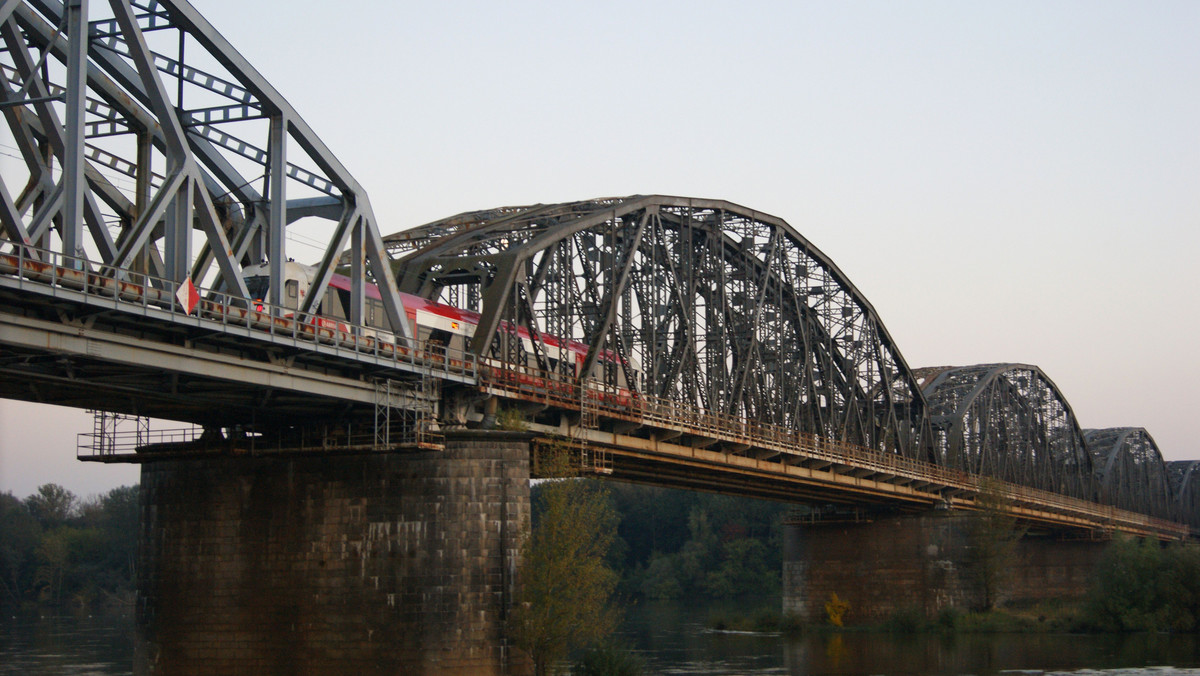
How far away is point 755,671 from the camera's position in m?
61.6

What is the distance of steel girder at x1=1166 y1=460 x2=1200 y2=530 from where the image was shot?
629 ft

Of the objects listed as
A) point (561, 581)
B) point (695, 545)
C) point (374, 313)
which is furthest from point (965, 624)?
point (695, 545)

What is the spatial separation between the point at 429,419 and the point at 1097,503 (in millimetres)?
114986

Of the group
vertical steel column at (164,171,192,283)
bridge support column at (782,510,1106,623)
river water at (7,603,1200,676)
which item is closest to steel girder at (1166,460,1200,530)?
bridge support column at (782,510,1106,623)

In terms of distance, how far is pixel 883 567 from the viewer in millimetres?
89562

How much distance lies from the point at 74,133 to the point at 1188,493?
7622 inches

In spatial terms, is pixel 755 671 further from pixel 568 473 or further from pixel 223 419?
pixel 223 419

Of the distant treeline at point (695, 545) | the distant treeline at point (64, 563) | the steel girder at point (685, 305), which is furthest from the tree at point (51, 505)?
the steel girder at point (685, 305)

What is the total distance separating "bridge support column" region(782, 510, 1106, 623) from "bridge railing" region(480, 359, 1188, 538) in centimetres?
388

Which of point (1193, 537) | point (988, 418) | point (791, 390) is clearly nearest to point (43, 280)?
point (791, 390)

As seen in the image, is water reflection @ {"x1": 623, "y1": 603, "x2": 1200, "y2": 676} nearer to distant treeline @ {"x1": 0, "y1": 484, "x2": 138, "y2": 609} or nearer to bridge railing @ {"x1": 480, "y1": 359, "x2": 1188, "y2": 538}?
bridge railing @ {"x1": 480, "y1": 359, "x2": 1188, "y2": 538}

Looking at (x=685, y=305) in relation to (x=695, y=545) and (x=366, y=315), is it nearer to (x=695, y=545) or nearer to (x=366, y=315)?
(x=366, y=315)

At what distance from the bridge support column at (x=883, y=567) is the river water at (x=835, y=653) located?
319 centimetres

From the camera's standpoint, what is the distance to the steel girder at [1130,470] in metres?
152
